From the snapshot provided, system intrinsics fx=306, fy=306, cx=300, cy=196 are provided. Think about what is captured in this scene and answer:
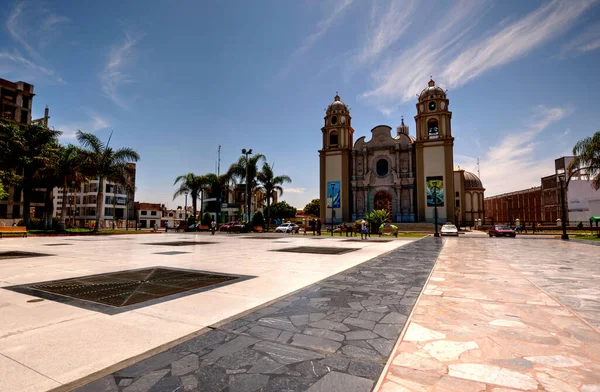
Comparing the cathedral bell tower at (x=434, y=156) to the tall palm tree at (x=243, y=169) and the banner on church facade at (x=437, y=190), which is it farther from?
the tall palm tree at (x=243, y=169)

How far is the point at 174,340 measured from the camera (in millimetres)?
2889

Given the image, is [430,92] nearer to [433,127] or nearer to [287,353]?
[433,127]

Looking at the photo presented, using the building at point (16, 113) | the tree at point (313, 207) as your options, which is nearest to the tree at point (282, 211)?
the tree at point (313, 207)

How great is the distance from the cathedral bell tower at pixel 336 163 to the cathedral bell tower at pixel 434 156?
11.0 metres

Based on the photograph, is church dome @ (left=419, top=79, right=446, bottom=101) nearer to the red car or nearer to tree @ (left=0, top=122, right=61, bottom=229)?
the red car

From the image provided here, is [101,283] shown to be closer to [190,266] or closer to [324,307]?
[190,266]

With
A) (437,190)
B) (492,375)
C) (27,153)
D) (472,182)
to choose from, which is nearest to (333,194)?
(437,190)

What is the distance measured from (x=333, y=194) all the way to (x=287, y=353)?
156 feet

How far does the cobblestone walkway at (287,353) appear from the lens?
6.93 ft

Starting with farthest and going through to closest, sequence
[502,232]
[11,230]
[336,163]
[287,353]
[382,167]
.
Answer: [336,163]
[382,167]
[502,232]
[11,230]
[287,353]

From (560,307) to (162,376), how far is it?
4.84m

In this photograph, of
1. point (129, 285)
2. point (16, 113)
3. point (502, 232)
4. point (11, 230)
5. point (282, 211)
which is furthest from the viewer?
point (282, 211)

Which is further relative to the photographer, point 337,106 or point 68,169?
point 337,106

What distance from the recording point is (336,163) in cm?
5128
